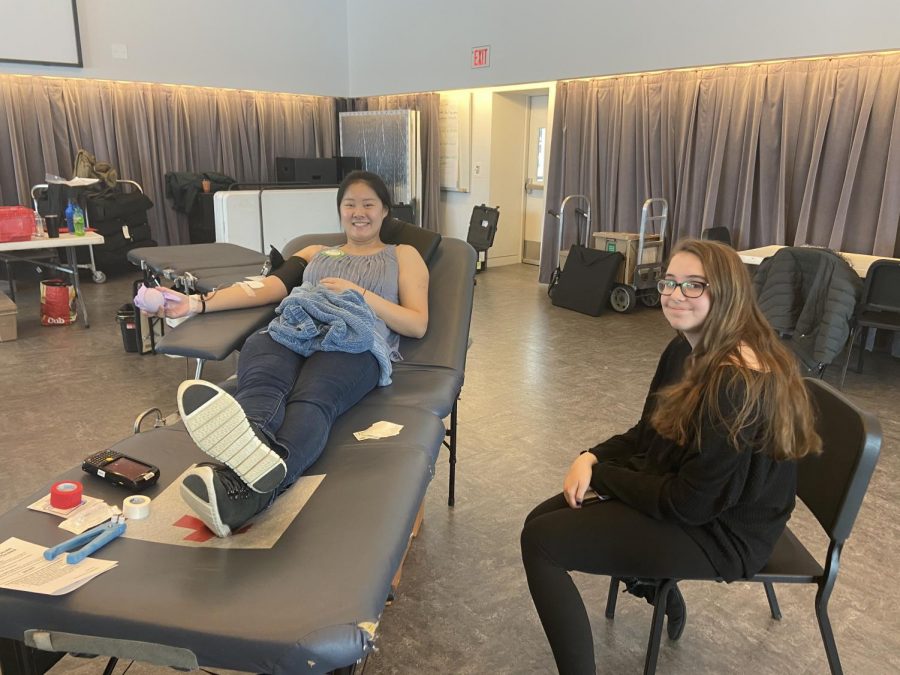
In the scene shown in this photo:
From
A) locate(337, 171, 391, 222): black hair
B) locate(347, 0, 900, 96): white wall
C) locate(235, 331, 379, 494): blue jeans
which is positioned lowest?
locate(235, 331, 379, 494): blue jeans

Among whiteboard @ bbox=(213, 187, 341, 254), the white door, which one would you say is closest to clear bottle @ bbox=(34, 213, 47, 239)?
whiteboard @ bbox=(213, 187, 341, 254)

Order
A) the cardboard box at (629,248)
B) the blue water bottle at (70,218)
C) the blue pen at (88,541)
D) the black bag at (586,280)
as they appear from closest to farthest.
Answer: the blue pen at (88,541)
the blue water bottle at (70,218)
the black bag at (586,280)
the cardboard box at (629,248)

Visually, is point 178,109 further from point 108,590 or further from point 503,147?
point 108,590

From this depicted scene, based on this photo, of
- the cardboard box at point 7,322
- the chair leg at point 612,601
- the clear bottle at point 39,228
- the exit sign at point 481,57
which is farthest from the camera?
the exit sign at point 481,57

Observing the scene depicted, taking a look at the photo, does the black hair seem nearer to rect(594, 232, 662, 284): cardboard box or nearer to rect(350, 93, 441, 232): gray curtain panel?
rect(594, 232, 662, 284): cardboard box

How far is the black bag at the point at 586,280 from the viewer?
512cm

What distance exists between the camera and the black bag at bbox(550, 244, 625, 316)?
5.12 m

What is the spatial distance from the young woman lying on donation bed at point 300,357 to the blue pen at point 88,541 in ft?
0.45

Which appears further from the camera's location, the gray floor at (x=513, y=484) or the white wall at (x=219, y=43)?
the white wall at (x=219, y=43)

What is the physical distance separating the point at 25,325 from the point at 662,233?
484cm

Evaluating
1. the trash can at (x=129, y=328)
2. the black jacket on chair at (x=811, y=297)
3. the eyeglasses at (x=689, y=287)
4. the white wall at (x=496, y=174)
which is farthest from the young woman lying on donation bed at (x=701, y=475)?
the white wall at (x=496, y=174)

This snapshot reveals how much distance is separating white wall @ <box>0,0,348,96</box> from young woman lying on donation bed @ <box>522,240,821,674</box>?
6.70m

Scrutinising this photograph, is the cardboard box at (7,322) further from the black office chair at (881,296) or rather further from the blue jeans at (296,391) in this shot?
the black office chair at (881,296)

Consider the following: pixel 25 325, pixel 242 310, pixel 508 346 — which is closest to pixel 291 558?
pixel 242 310
